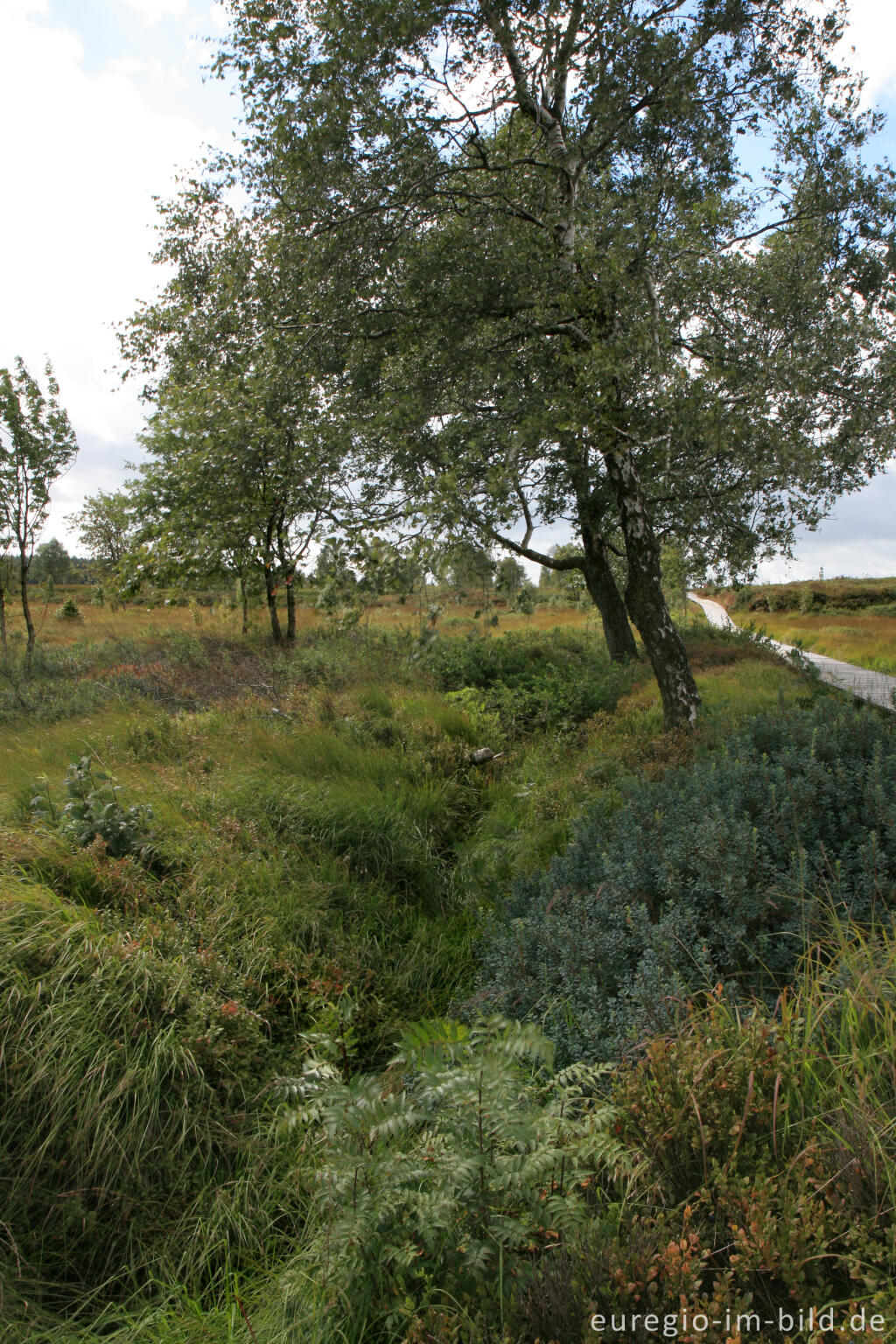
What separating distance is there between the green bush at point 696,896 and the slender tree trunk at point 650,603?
3.70 metres

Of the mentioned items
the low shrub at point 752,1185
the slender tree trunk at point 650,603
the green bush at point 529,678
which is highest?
the slender tree trunk at point 650,603

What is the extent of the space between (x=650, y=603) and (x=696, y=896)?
5.57 meters

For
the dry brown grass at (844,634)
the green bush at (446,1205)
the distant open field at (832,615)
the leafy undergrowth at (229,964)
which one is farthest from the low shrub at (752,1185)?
the dry brown grass at (844,634)

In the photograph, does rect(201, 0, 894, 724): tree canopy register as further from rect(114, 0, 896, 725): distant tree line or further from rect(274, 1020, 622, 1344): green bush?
rect(274, 1020, 622, 1344): green bush

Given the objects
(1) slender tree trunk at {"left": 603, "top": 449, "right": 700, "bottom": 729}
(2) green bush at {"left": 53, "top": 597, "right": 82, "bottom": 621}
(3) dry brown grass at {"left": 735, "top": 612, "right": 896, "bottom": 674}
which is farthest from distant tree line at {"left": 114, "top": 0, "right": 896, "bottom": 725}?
(2) green bush at {"left": 53, "top": 597, "right": 82, "bottom": 621}

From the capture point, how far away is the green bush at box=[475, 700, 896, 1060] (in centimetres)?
313

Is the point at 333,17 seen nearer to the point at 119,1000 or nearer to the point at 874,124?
the point at 874,124

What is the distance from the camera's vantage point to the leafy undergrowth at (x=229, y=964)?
2510 millimetres

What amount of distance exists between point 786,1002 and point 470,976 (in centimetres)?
221

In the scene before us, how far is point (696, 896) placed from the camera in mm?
3600

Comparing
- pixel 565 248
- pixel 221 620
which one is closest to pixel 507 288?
pixel 565 248

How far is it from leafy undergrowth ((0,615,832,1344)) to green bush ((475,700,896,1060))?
17.0 inches

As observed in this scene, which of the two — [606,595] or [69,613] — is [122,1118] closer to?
[606,595]

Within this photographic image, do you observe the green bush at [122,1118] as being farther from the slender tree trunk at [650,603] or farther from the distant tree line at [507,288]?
the slender tree trunk at [650,603]
